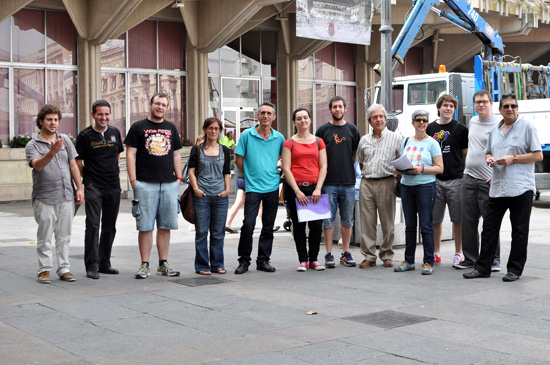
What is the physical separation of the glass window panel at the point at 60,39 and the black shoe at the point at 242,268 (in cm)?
1754

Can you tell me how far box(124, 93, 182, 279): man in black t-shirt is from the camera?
8109mm

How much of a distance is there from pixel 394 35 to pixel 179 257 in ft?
75.3

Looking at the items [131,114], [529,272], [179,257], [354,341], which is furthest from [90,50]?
[354,341]

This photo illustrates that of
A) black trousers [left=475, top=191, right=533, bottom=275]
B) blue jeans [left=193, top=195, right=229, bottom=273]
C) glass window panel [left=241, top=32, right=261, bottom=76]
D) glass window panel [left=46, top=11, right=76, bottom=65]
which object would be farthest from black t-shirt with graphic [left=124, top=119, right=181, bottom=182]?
glass window panel [left=241, top=32, right=261, bottom=76]

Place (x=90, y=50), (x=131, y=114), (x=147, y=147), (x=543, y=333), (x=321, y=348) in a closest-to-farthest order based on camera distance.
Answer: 1. (x=321, y=348)
2. (x=543, y=333)
3. (x=147, y=147)
4. (x=90, y=50)
5. (x=131, y=114)

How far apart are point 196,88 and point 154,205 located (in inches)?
751

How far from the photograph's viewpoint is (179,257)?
384 inches

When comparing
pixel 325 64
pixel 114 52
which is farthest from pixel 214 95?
pixel 325 64

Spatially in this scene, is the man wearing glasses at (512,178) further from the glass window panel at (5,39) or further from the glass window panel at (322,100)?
the glass window panel at (322,100)

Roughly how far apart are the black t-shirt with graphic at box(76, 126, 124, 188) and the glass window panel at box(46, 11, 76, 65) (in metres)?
16.9

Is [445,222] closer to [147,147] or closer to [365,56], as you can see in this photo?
[147,147]

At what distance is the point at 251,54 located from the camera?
29.4m

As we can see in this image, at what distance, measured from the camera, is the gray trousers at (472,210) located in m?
8.31

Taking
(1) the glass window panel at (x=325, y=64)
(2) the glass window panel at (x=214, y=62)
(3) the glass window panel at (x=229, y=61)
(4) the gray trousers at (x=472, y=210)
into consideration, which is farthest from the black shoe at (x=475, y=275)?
(1) the glass window panel at (x=325, y=64)
